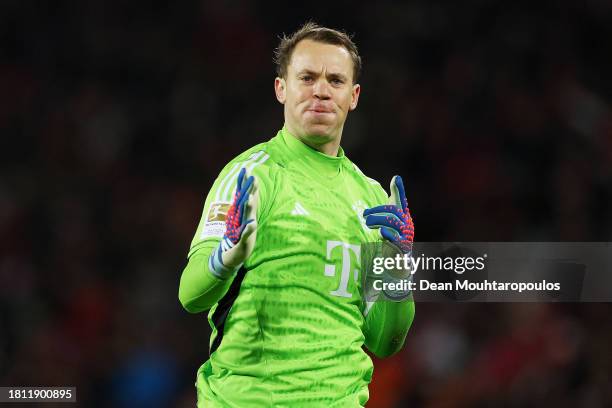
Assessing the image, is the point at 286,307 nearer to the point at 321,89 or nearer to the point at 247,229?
the point at 247,229

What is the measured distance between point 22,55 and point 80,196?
1.67 metres

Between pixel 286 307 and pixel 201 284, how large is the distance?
0.35 m

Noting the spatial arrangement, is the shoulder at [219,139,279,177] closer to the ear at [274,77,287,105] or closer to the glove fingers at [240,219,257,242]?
the ear at [274,77,287,105]

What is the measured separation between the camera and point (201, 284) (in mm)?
3199

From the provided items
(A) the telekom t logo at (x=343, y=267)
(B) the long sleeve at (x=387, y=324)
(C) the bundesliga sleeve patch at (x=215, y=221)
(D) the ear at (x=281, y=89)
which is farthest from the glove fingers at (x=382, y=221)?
(D) the ear at (x=281, y=89)

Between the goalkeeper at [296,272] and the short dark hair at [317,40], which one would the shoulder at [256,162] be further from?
the short dark hair at [317,40]

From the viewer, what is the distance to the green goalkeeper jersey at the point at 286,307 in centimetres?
335

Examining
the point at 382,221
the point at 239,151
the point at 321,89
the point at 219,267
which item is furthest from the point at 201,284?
the point at 239,151

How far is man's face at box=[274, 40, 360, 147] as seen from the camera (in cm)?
366

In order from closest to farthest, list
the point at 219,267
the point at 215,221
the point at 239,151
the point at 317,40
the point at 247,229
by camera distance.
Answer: the point at 247,229 → the point at 219,267 → the point at 215,221 → the point at 317,40 → the point at 239,151

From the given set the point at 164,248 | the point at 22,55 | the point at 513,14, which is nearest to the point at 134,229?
the point at 164,248

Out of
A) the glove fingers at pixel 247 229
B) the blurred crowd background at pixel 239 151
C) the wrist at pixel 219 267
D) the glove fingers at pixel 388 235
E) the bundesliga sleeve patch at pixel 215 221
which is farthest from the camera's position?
the blurred crowd background at pixel 239 151

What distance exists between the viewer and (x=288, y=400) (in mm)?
3330

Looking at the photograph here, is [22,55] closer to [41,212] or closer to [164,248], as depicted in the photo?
[41,212]
